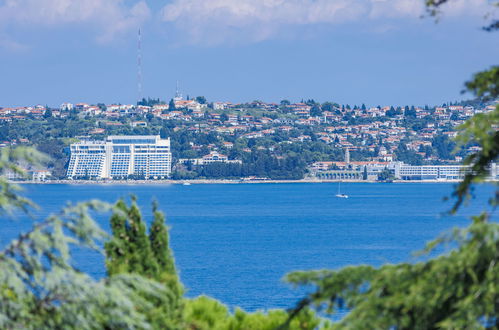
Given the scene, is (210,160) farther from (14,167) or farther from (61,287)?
(61,287)

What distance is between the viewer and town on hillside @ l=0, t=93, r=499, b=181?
122 meters

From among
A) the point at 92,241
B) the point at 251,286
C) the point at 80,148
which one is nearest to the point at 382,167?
the point at 80,148

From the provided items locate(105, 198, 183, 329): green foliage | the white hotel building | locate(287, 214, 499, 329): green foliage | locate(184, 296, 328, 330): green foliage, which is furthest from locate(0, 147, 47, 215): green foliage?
the white hotel building

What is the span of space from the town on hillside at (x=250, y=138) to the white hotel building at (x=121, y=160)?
0.13m

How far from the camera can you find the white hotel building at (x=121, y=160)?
120125 millimetres

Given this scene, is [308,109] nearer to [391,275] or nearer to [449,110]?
[449,110]

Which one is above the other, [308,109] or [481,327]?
[308,109]

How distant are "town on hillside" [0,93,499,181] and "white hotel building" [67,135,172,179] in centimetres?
13

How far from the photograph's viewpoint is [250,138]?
14075 centimetres

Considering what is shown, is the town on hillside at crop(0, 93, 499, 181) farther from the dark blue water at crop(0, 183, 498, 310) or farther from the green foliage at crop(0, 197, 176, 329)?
the green foliage at crop(0, 197, 176, 329)

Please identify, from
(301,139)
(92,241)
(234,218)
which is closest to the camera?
(92,241)

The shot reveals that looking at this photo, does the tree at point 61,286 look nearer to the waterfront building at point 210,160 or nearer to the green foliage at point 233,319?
the green foliage at point 233,319

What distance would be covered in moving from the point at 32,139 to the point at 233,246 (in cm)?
9993

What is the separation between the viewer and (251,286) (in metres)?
23.9
